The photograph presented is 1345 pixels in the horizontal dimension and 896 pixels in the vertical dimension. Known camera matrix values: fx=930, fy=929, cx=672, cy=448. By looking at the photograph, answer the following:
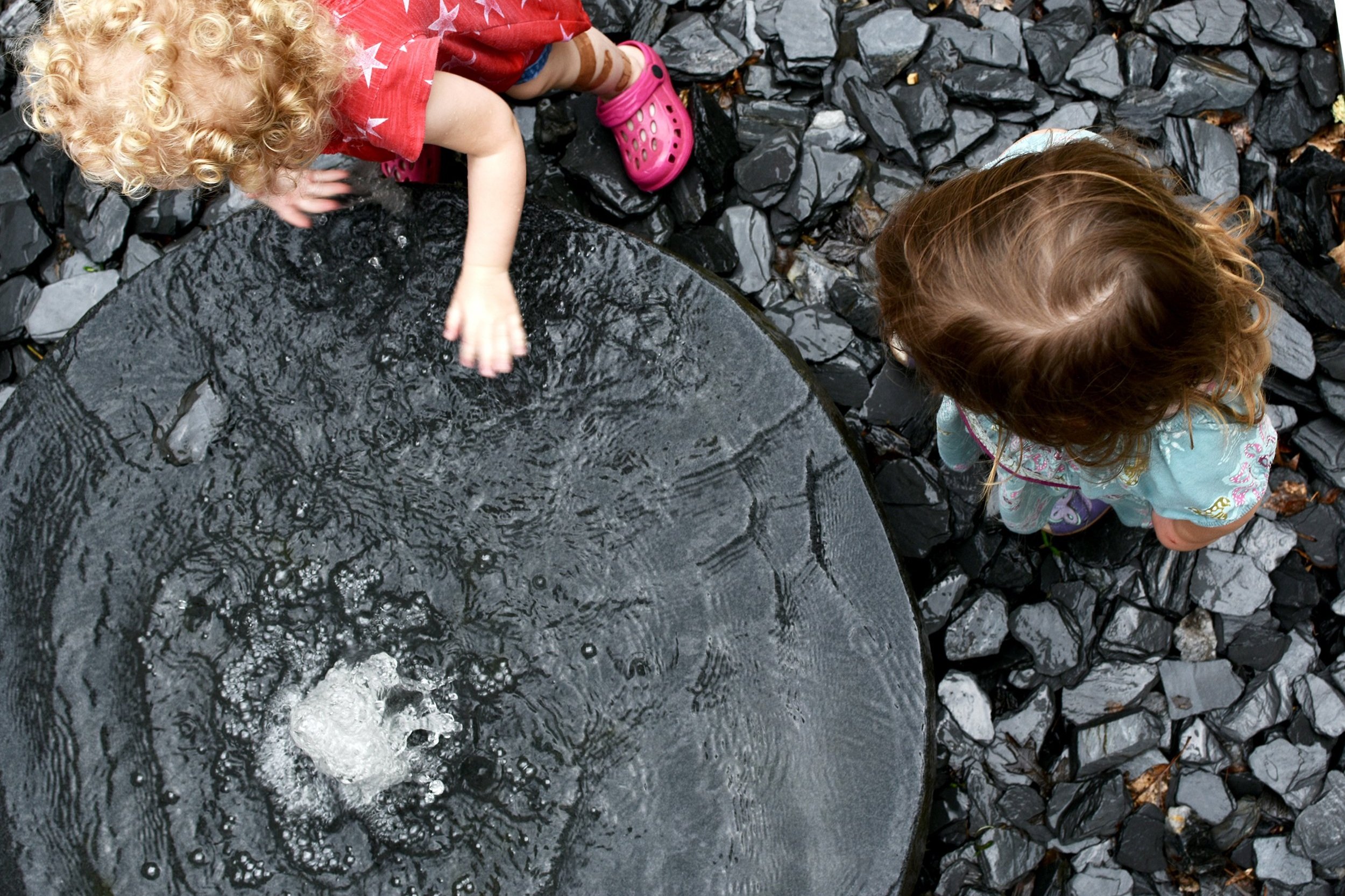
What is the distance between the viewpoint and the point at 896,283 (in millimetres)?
1218

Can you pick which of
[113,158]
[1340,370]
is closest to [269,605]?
[113,158]

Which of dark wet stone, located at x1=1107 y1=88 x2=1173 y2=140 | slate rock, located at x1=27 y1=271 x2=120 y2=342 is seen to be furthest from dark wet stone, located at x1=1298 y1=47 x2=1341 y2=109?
slate rock, located at x1=27 y1=271 x2=120 y2=342

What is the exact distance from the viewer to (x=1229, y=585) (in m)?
1.76

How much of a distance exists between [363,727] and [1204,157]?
75.4 inches

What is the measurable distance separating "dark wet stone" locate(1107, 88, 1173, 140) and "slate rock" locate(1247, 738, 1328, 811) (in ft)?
4.01

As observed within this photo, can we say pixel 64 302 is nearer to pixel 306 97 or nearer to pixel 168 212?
pixel 168 212

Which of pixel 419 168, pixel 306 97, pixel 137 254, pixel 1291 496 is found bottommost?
pixel 1291 496

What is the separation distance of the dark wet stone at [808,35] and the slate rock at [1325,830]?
68.1 inches

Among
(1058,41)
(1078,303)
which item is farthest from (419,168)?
(1058,41)

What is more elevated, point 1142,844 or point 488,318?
point 488,318

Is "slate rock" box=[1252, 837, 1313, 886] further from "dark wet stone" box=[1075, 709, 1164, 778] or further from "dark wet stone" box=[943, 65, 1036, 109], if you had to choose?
"dark wet stone" box=[943, 65, 1036, 109]

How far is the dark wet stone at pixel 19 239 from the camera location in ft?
6.86

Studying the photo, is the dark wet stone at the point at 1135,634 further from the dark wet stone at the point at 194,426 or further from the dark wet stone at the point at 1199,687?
the dark wet stone at the point at 194,426

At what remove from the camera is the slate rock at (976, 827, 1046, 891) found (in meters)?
1.69
